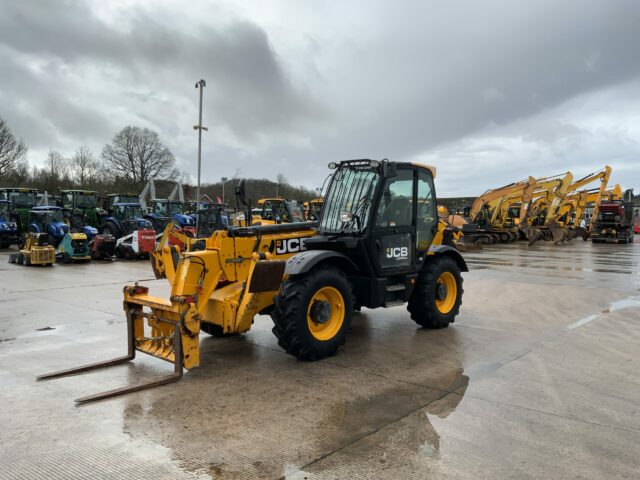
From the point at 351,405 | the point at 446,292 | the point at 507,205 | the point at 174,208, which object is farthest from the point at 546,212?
the point at 351,405

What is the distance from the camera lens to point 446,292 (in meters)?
7.50

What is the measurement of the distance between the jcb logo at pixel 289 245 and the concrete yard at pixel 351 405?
3.98ft

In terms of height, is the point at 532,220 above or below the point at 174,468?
above

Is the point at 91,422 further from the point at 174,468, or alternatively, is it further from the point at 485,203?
Answer: the point at 485,203

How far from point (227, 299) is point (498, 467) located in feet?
10.8

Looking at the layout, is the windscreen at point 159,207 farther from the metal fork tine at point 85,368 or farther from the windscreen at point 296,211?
the metal fork tine at point 85,368

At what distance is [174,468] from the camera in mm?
3293

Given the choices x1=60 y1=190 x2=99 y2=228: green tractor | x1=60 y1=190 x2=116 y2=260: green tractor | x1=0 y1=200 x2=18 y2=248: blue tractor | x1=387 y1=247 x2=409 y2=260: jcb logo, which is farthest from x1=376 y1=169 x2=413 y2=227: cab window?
x1=0 y1=200 x2=18 y2=248: blue tractor

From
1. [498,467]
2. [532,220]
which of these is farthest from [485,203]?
[498,467]

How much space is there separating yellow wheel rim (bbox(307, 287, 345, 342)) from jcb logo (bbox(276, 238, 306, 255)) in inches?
42.8

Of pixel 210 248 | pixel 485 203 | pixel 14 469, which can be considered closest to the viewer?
pixel 14 469

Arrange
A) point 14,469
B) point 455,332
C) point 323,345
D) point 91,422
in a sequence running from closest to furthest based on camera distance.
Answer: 1. point 14,469
2. point 91,422
3. point 323,345
4. point 455,332

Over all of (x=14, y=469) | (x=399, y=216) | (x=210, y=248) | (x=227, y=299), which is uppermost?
(x=399, y=216)

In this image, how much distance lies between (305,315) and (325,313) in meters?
0.41
